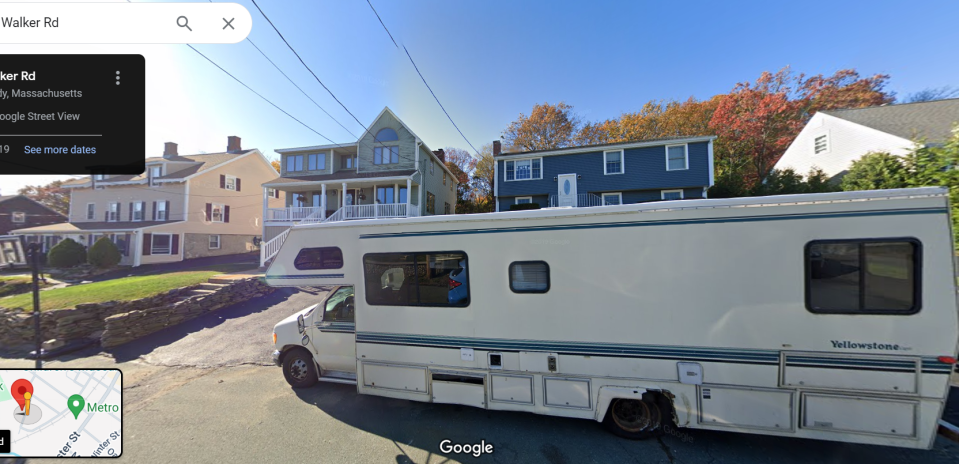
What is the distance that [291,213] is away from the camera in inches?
741

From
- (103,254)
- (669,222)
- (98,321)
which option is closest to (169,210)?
(103,254)

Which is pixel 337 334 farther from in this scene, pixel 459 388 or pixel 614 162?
pixel 614 162

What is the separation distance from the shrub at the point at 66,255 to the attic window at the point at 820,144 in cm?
4928

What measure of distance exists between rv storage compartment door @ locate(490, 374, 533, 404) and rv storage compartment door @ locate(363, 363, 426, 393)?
1.09m

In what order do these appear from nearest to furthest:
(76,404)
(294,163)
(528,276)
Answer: (76,404), (528,276), (294,163)

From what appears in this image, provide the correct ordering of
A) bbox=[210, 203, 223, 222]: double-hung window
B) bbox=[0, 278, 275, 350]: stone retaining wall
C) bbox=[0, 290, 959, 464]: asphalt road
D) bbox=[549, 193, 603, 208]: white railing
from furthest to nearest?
bbox=[210, 203, 223, 222]: double-hung window → bbox=[549, 193, 603, 208]: white railing → bbox=[0, 278, 275, 350]: stone retaining wall → bbox=[0, 290, 959, 464]: asphalt road

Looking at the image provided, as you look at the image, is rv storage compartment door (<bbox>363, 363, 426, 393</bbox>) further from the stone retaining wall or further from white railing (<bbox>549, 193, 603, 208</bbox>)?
white railing (<bbox>549, 193, 603, 208</bbox>)

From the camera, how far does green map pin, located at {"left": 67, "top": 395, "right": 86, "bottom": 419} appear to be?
3.57 metres

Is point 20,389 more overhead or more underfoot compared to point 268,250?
more underfoot

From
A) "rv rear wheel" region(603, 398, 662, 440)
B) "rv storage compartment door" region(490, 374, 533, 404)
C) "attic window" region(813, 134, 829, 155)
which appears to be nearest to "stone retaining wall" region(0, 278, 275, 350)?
"rv storage compartment door" region(490, 374, 533, 404)

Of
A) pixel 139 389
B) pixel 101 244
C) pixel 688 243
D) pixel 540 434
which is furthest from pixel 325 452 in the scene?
pixel 101 244

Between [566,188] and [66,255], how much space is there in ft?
106

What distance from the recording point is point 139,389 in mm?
5211

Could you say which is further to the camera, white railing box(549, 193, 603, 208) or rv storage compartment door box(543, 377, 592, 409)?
white railing box(549, 193, 603, 208)
